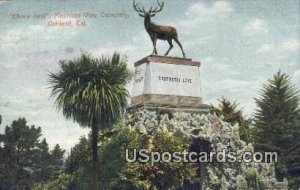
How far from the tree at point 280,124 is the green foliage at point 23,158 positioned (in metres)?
23.2

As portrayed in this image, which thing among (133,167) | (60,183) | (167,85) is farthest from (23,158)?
(133,167)

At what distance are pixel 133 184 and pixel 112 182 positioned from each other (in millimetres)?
1427

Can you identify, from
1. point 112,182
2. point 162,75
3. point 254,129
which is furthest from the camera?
point 254,129

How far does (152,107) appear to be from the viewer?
38469 mm

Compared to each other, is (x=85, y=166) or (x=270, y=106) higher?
(x=270, y=106)

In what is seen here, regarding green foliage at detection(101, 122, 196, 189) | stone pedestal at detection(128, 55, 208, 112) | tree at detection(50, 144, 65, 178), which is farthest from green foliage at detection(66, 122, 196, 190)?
tree at detection(50, 144, 65, 178)

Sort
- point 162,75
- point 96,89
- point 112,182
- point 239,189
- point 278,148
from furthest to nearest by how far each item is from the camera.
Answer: point 278,148 < point 162,75 < point 239,189 < point 112,182 < point 96,89

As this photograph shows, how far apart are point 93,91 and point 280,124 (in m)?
25.5

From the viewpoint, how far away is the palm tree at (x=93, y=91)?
30219 millimetres

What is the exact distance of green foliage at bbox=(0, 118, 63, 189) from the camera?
5091 cm

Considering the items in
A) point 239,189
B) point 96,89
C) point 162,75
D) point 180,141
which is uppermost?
point 162,75

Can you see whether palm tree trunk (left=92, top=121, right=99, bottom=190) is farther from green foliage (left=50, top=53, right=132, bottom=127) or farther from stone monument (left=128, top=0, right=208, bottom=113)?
stone monument (left=128, top=0, right=208, bottom=113)

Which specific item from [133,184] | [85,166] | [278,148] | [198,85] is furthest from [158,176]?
[278,148]

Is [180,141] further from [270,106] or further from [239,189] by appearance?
[270,106]
